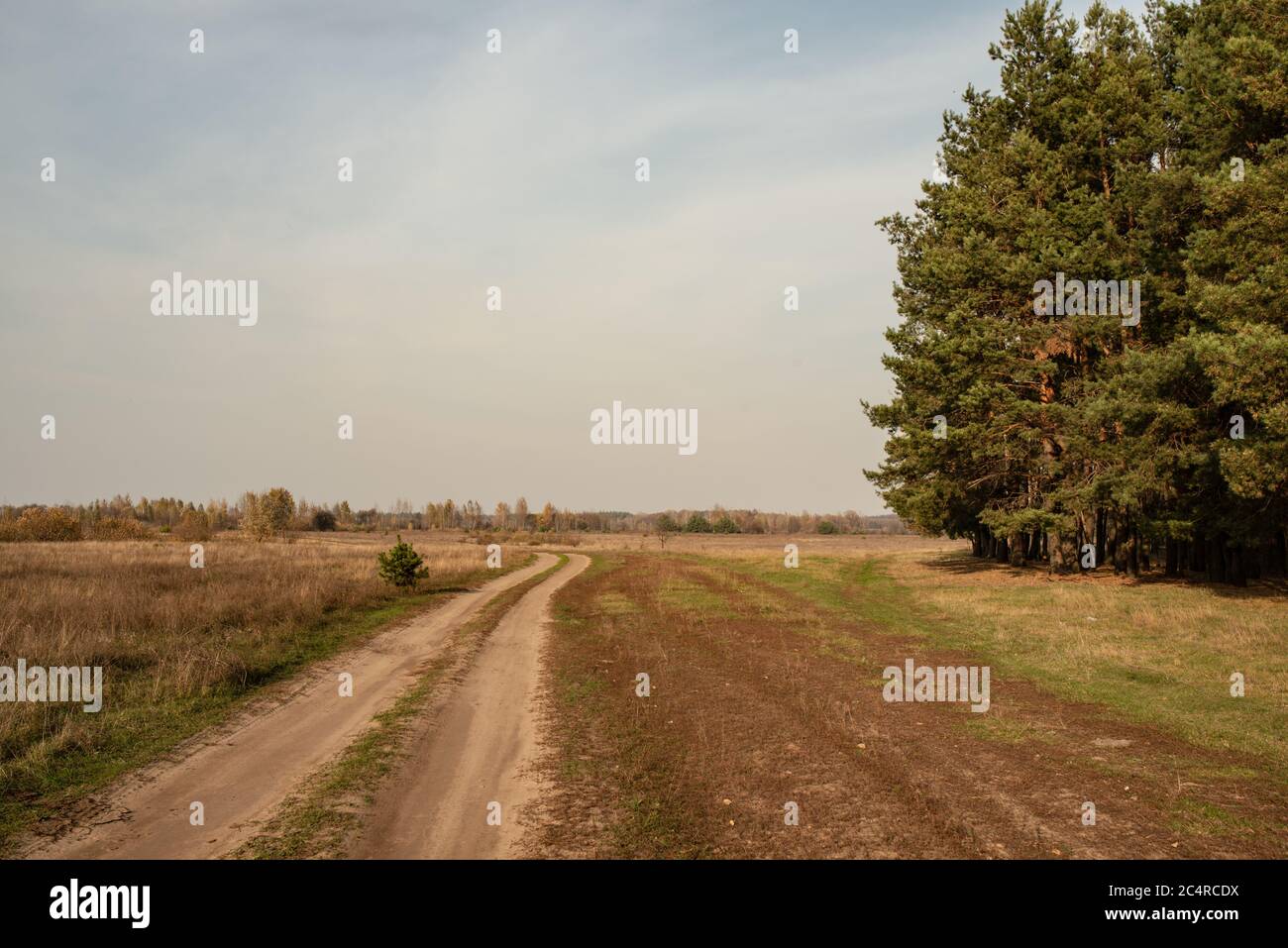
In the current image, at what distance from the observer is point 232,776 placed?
8.12 m

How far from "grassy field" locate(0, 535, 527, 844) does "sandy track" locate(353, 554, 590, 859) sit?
3455 millimetres

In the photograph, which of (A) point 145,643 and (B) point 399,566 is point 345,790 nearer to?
(A) point 145,643

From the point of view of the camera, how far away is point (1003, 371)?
27734 mm

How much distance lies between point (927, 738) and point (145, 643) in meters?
15.3

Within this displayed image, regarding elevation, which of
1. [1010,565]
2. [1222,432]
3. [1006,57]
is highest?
[1006,57]

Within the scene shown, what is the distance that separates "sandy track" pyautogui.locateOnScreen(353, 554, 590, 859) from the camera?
6.18 metres

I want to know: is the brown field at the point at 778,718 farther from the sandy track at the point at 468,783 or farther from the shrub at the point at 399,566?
the shrub at the point at 399,566

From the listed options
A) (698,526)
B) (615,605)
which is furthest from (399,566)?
(698,526)
